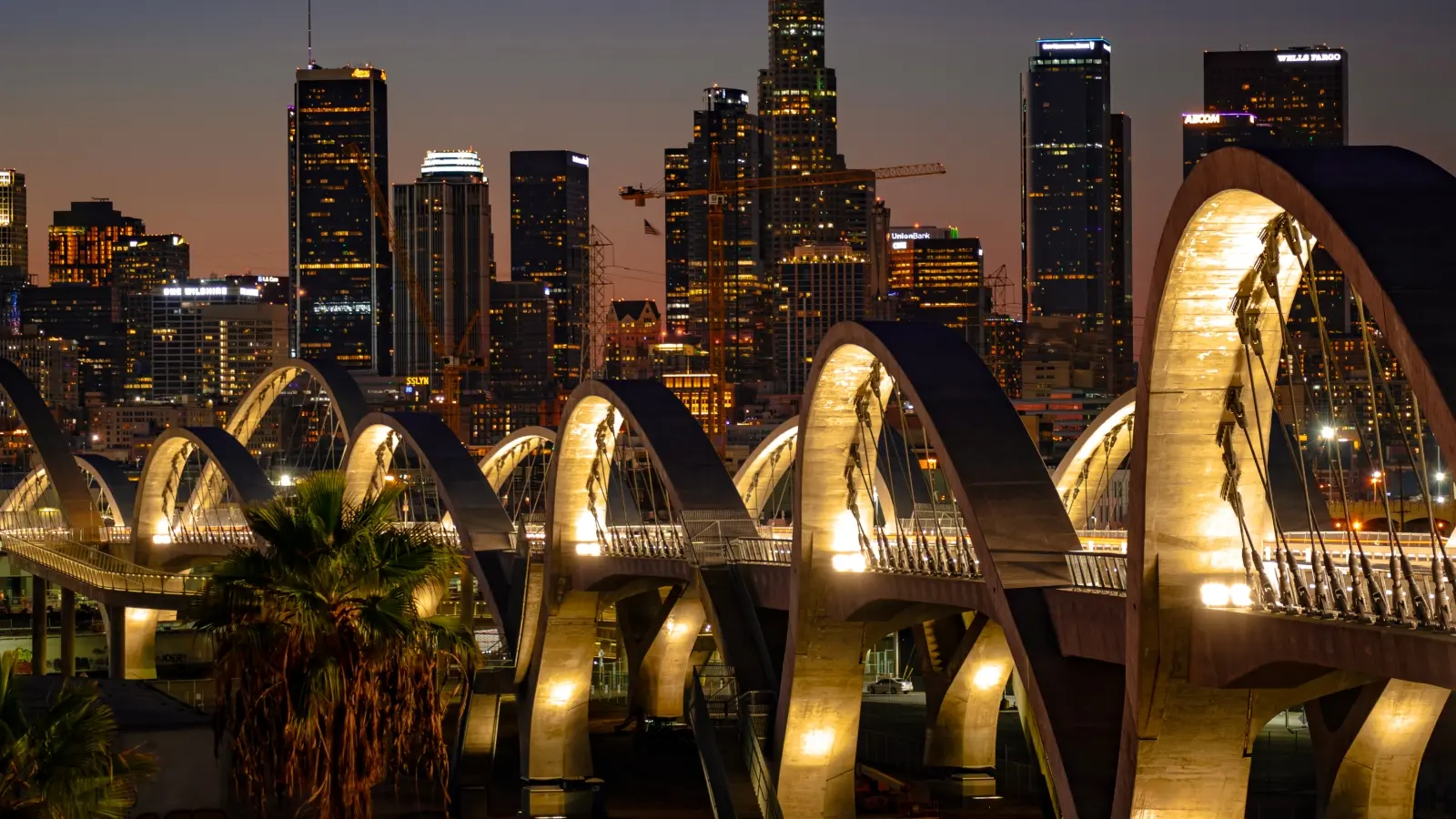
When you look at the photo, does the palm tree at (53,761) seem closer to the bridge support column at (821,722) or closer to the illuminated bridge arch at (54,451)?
the bridge support column at (821,722)

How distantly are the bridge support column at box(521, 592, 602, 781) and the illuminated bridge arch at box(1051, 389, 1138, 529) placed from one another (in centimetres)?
1655

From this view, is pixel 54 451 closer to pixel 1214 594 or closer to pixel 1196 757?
pixel 1196 757

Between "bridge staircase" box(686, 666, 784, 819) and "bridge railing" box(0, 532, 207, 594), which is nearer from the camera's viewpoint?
"bridge staircase" box(686, 666, 784, 819)

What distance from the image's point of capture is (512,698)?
80500 mm

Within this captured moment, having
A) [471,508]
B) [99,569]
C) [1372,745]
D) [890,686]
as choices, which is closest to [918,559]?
[1372,745]

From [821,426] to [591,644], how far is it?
25.3 m

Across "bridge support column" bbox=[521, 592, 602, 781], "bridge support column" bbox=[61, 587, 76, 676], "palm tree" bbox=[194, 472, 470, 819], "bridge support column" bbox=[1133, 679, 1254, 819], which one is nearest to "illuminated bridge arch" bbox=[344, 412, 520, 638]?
"bridge support column" bbox=[521, 592, 602, 781]

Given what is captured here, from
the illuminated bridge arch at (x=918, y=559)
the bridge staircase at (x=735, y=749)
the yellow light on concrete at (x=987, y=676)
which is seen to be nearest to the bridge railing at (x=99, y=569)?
the yellow light on concrete at (x=987, y=676)

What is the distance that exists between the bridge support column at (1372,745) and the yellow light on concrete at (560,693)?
92.3 ft

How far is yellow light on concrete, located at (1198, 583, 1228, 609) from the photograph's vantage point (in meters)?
33.7

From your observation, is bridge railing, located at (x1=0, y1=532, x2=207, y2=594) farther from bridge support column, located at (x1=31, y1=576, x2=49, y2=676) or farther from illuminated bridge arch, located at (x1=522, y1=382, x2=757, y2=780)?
illuminated bridge arch, located at (x1=522, y1=382, x2=757, y2=780)

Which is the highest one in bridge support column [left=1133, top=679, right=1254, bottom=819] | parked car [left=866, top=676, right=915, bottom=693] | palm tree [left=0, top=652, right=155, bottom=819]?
palm tree [left=0, top=652, right=155, bottom=819]

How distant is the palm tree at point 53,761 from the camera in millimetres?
28234

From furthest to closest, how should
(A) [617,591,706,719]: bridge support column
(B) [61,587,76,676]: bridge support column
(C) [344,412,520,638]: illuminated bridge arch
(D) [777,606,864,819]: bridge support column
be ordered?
(B) [61,587,76,676]: bridge support column, (A) [617,591,706,719]: bridge support column, (C) [344,412,520,638]: illuminated bridge arch, (D) [777,606,864,819]: bridge support column
